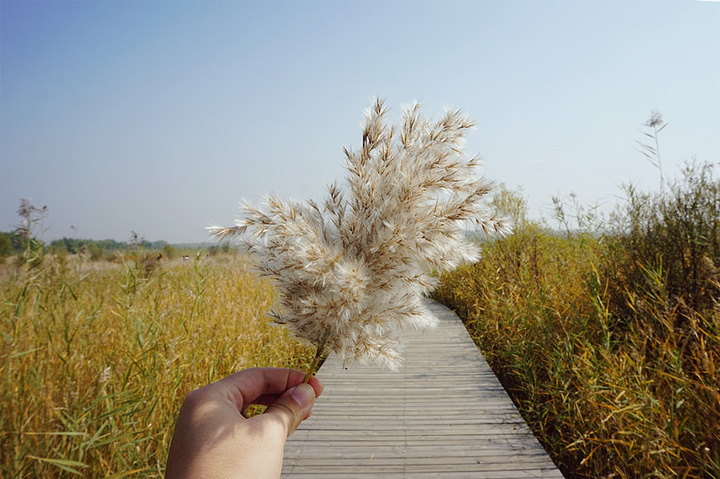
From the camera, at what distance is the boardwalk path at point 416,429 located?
3.04 meters

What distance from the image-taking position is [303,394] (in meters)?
1.39

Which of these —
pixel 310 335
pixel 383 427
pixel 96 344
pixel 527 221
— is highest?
pixel 527 221

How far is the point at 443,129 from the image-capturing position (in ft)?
3.79

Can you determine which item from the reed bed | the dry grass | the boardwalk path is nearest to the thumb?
the dry grass

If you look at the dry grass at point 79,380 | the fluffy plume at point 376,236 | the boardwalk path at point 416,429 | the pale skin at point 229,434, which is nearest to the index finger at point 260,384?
the pale skin at point 229,434

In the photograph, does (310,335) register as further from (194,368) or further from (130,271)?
(194,368)

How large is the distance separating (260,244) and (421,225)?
0.45m

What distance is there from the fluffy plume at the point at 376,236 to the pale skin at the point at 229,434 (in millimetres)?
303

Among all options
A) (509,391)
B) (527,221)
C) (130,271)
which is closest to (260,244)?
(130,271)

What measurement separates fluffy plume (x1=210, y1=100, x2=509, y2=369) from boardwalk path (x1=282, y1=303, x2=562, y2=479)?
236cm

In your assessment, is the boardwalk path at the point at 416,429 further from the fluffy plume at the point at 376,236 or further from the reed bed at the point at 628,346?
the fluffy plume at the point at 376,236

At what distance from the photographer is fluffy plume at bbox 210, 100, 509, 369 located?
1064 millimetres

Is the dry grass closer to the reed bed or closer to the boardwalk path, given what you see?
the boardwalk path

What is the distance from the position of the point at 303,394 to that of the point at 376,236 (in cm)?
66
